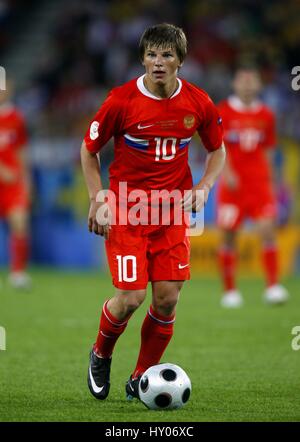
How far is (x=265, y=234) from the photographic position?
9.99m

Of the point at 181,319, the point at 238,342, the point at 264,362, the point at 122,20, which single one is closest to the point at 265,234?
the point at 181,319

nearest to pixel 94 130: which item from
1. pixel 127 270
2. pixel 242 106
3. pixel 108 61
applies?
pixel 127 270

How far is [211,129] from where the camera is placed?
5.54 meters

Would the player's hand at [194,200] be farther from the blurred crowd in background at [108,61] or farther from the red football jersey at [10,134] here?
the blurred crowd in background at [108,61]

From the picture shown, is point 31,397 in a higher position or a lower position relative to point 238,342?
higher

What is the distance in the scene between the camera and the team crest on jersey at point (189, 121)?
17.7 ft

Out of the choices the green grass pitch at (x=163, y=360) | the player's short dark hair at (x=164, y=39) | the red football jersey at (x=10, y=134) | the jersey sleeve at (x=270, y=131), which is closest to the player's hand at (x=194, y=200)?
the player's short dark hair at (x=164, y=39)

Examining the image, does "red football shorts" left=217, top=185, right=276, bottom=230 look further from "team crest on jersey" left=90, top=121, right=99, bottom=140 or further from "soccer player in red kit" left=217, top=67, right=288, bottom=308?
"team crest on jersey" left=90, top=121, right=99, bottom=140

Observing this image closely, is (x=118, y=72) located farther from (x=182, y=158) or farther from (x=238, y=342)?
(x=182, y=158)

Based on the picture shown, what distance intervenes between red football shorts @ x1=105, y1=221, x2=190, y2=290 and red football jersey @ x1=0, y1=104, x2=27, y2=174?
6.72 m

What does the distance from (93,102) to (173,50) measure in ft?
37.7

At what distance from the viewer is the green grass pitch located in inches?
198

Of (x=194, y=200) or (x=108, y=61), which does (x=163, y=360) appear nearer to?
(x=194, y=200)

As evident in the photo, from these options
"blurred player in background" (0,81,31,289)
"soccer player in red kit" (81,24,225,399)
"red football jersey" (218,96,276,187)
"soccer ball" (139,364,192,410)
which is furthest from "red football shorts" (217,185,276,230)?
"soccer ball" (139,364,192,410)
